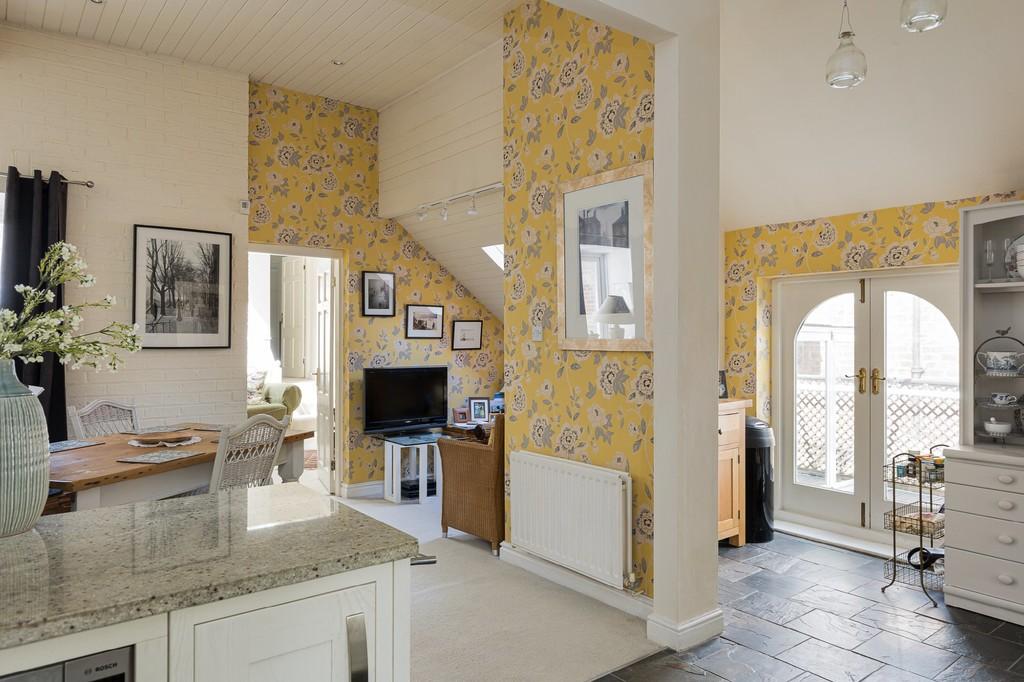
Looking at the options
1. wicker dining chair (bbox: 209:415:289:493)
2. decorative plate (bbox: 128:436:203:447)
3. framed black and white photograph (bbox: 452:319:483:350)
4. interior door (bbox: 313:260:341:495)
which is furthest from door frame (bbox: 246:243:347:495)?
wicker dining chair (bbox: 209:415:289:493)

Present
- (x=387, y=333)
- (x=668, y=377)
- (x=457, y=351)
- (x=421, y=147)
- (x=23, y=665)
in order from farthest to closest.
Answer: (x=457, y=351) < (x=387, y=333) < (x=421, y=147) < (x=668, y=377) < (x=23, y=665)

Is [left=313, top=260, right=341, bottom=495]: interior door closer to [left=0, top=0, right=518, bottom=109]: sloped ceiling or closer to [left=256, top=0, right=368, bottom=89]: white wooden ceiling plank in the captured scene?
[left=256, top=0, right=368, bottom=89]: white wooden ceiling plank

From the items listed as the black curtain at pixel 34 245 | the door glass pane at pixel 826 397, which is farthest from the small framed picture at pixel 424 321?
the door glass pane at pixel 826 397

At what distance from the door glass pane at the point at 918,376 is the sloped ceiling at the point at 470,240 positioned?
108 inches

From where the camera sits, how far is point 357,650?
48.2 inches

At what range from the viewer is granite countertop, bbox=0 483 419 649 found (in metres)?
0.99

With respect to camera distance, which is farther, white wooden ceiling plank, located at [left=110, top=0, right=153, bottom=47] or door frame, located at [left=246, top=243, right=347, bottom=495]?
door frame, located at [left=246, top=243, right=347, bottom=495]

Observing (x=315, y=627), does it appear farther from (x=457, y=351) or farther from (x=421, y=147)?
(x=457, y=351)

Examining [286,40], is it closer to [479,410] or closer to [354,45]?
[354,45]

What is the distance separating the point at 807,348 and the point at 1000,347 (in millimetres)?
1301

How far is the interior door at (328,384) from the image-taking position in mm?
5684

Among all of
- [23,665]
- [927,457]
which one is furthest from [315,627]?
[927,457]

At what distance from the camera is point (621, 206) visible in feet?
10.6

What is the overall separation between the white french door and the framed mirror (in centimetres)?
210
